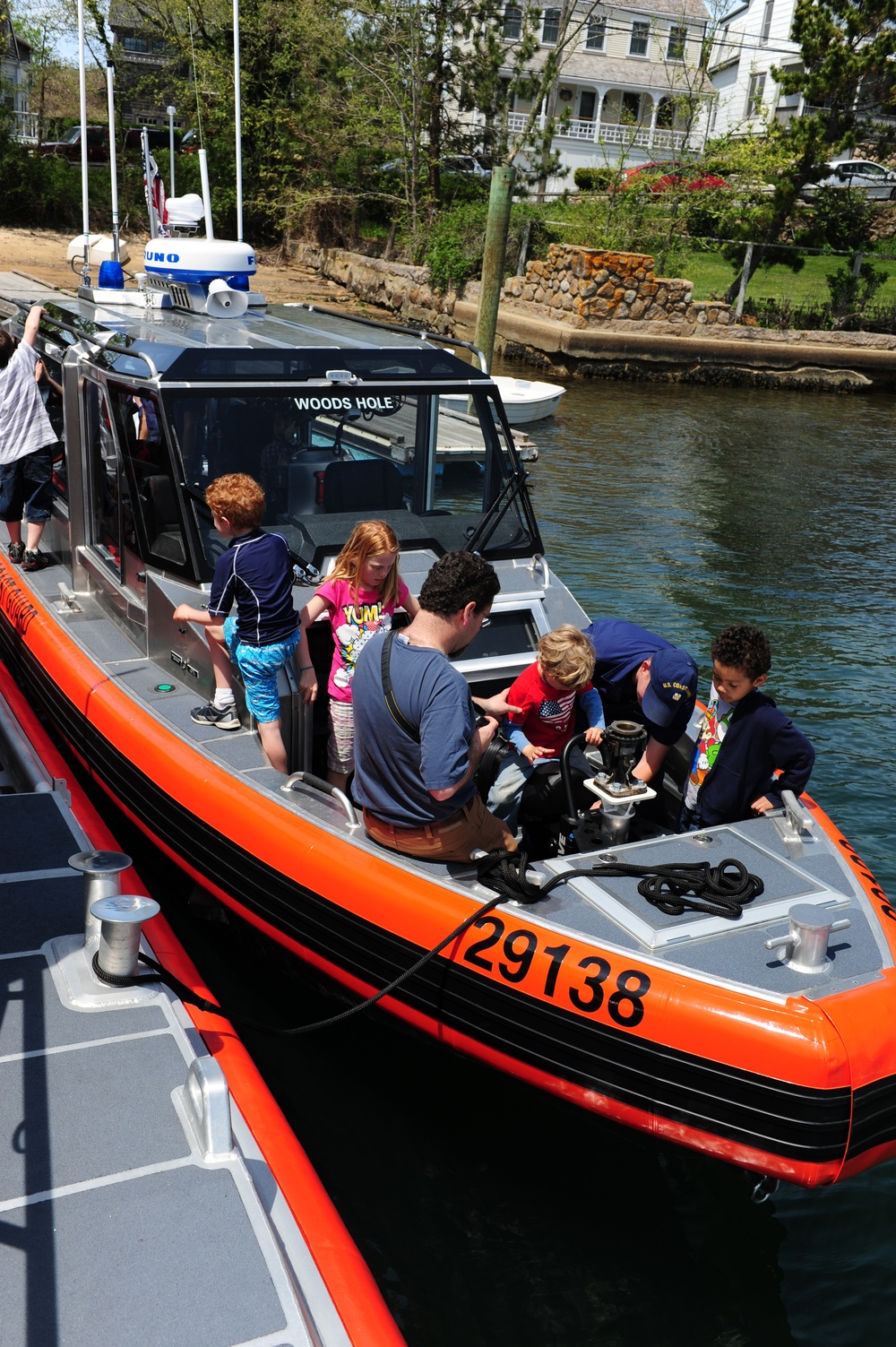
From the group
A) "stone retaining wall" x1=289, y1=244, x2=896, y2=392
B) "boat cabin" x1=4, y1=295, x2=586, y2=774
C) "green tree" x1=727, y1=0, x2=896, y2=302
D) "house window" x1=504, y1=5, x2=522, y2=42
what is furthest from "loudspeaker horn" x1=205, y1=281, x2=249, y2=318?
"house window" x1=504, y1=5, x2=522, y2=42

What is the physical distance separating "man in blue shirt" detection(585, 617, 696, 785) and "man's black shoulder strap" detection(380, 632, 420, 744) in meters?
1.24

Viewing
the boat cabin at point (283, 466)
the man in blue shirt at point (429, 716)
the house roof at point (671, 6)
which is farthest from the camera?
the house roof at point (671, 6)

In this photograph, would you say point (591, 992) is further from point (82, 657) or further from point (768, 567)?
point (768, 567)

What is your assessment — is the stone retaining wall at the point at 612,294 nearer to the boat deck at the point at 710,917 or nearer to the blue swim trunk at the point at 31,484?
the blue swim trunk at the point at 31,484

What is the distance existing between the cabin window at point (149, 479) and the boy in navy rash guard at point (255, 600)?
2.26ft

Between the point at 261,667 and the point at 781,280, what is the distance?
25.0m

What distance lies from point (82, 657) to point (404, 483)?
Answer: 5.93 ft

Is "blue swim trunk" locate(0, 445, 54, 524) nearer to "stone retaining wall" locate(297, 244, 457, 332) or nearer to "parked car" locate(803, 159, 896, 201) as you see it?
"stone retaining wall" locate(297, 244, 457, 332)

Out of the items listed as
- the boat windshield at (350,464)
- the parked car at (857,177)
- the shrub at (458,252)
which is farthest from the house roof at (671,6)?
the boat windshield at (350,464)

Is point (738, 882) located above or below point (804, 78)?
below

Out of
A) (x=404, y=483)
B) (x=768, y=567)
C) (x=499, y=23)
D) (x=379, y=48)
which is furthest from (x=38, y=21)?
(x=404, y=483)

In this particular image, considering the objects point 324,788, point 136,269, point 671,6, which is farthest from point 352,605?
point 671,6

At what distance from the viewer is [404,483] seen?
566 centimetres

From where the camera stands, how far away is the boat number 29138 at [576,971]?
315 cm
